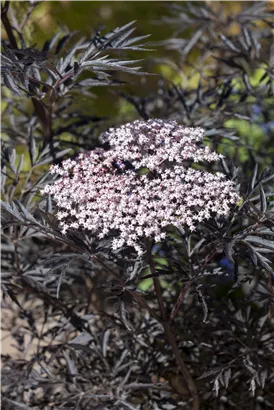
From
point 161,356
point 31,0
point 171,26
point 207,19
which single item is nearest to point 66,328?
point 161,356

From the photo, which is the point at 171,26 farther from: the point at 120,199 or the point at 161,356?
the point at 120,199

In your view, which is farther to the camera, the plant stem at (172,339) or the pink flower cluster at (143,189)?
the plant stem at (172,339)

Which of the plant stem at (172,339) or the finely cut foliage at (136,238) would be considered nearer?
the finely cut foliage at (136,238)

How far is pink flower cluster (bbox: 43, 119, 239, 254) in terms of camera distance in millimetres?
962

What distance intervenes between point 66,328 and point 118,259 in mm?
366

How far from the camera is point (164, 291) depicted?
163 cm

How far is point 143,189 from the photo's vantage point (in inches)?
38.6

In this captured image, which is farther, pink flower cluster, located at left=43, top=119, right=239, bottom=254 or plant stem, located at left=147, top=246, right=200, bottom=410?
plant stem, located at left=147, top=246, right=200, bottom=410

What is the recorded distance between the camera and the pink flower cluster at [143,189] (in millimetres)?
962

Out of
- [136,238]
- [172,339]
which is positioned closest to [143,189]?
[136,238]

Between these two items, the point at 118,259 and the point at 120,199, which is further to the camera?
the point at 118,259

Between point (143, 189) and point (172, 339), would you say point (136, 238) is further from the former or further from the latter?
point (172, 339)

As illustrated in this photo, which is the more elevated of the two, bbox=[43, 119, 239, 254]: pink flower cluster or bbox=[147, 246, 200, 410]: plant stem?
bbox=[43, 119, 239, 254]: pink flower cluster

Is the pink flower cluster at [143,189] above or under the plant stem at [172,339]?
above
